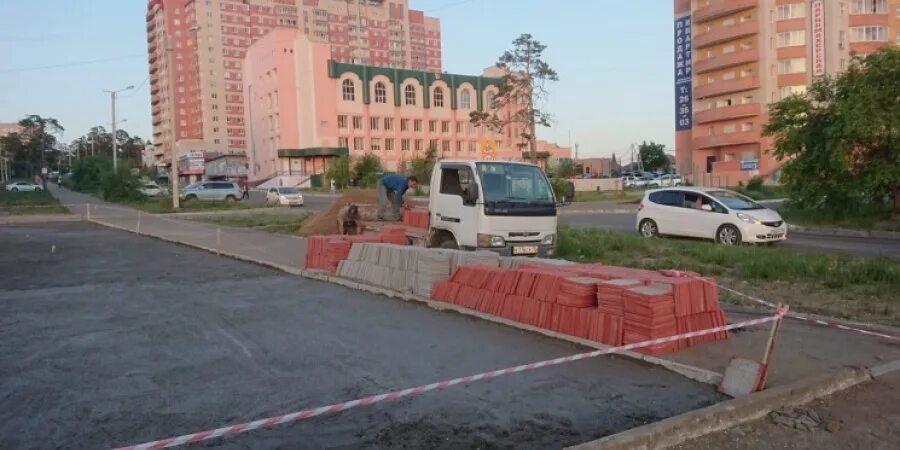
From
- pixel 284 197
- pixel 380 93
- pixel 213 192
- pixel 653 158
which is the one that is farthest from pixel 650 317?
pixel 653 158

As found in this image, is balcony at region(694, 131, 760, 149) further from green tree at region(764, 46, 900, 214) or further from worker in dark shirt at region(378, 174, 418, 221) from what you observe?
worker in dark shirt at region(378, 174, 418, 221)

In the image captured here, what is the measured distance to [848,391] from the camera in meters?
6.02

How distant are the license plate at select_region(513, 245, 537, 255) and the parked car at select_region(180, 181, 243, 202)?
4304cm

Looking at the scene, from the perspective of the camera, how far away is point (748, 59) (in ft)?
228

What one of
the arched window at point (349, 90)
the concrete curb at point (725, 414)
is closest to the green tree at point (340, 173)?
the arched window at point (349, 90)

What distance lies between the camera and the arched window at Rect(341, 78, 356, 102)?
95250 millimetres

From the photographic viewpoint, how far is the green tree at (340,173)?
255 feet

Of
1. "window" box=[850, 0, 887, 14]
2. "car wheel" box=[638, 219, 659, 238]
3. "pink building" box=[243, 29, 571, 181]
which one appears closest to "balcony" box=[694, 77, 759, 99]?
"window" box=[850, 0, 887, 14]

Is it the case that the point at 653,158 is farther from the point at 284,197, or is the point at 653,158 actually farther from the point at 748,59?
the point at 284,197

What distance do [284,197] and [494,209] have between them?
36319mm

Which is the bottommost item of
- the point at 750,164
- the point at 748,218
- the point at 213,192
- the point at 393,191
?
the point at 748,218

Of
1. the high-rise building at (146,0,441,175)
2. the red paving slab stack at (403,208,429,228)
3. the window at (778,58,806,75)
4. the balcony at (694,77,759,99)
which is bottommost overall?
the red paving slab stack at (403,208,429,228)

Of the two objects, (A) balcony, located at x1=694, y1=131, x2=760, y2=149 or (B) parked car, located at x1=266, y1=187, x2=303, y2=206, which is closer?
(B) parked car, located at x1=266, y1=187, x2=303, y2=206

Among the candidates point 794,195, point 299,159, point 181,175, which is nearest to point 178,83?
point 181,175
